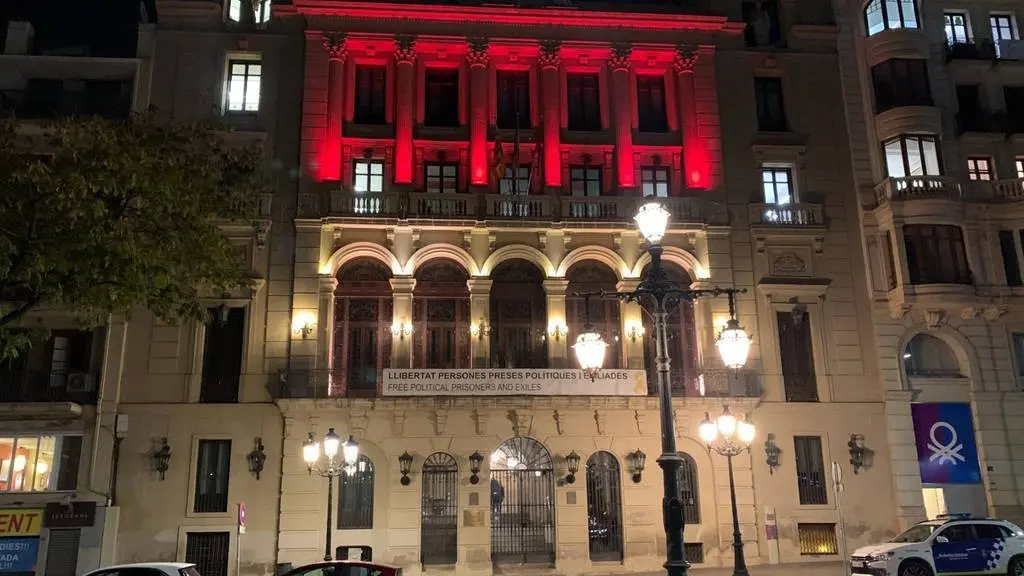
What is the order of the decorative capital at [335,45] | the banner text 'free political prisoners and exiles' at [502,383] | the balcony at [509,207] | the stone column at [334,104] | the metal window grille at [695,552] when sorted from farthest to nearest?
the decorative capital at [335,45]
the stone column at [334,104]
the balcony at [509,207]
the metal window grille at [695,552]
the banner text 'free political prisoners and exiles' at [502,383]

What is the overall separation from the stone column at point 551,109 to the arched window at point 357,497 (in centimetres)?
1157

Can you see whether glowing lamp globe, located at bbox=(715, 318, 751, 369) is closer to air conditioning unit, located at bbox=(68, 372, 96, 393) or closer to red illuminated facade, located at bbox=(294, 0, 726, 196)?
red illuminated facade, located at bbox=(294, 0, 726, 196)

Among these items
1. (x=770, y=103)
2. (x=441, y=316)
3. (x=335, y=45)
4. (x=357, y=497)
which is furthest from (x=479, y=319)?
(x=770, y=103)

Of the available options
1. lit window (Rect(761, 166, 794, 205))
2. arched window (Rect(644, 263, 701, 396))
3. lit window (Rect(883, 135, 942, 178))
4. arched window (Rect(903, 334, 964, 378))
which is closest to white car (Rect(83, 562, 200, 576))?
arched window (Rect(644, 263, 701, 396))

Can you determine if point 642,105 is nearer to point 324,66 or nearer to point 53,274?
point 324,66

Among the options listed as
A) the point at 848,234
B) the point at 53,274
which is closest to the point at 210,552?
the point at 53,274

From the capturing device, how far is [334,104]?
28.0 meters

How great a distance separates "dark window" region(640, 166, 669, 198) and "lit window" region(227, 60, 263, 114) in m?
14.2

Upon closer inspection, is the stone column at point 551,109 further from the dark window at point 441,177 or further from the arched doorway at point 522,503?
the arched doorway at point 522,503

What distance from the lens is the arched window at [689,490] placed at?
25.8 meters

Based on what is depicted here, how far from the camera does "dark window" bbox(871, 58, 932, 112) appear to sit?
29578 mm

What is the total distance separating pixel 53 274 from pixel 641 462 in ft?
57.9

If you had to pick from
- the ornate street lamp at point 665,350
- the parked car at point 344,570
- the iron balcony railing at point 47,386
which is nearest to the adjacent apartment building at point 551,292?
the iron balcony railing at point 47,386

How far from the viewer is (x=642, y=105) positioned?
29.9 m
